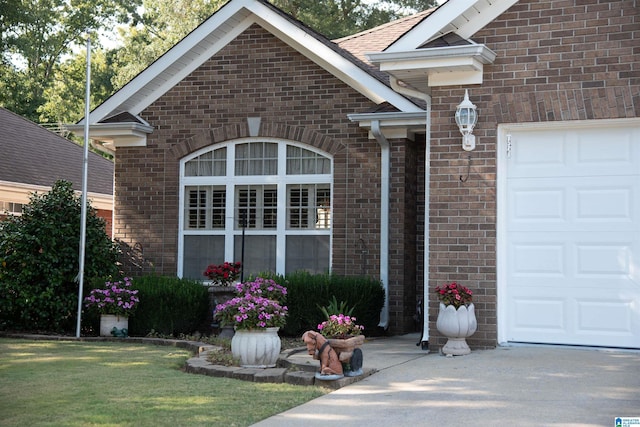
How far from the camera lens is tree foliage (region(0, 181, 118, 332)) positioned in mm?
12734

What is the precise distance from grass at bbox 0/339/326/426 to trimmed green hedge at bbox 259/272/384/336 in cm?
252

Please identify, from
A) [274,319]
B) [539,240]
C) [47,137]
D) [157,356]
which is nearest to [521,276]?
[539,240]

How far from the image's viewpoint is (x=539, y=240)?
959cm

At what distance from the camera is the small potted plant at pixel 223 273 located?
12.5 metres

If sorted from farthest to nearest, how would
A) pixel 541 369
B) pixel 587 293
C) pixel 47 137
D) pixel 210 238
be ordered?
pixel 47 137
pixel 210 238
pixel 587 293
pixel 541 369

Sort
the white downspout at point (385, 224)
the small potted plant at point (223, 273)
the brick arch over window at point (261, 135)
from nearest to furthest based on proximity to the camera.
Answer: the small potted plant at point (223, 273), the white downspout at point (385, 224), the brick arch over window at point (261, 135)

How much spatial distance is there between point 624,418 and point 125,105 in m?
10.3

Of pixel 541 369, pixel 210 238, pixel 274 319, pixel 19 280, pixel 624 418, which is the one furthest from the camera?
pixel 210 238

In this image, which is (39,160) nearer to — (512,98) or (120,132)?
(120,132)

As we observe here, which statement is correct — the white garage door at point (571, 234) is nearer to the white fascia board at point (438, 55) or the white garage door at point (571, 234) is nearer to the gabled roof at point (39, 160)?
the white fascia board at point (438, 55)

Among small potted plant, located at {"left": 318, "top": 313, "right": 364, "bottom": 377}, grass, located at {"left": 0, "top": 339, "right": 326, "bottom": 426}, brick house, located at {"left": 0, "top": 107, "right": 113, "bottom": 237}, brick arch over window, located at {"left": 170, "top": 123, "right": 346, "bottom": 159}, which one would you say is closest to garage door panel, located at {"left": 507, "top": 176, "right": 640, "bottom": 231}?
small potted plant, located at {"left": 318, "top": 313, "right": 364, "bottom": 377}

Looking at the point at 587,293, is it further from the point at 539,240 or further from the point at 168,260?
the point at 168,260

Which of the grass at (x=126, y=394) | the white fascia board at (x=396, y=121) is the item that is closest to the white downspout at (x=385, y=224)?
the white fascia board at (x=396, y=121)

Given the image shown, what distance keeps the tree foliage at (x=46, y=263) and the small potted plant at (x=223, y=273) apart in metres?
1.92
